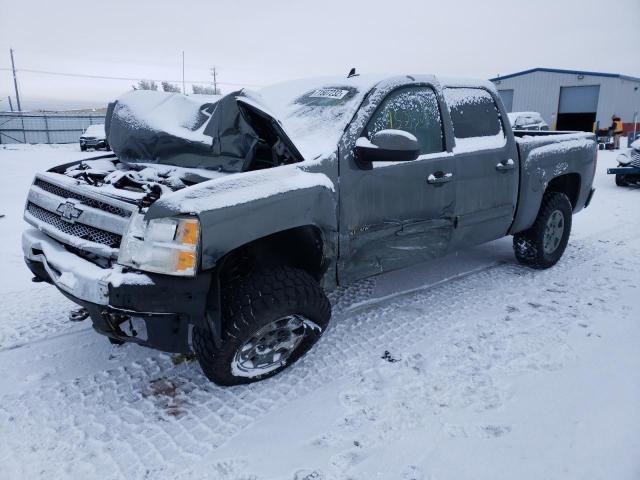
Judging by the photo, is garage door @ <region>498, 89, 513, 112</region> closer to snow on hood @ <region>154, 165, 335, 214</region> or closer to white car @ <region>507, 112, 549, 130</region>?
white car @ <region>507, 112, 549, 130</region>

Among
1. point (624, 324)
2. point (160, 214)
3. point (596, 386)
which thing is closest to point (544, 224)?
point (624, 324)

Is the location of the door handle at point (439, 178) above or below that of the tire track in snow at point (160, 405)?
above

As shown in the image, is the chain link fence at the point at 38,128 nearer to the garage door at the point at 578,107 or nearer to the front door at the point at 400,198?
the front door at the point at 400,198

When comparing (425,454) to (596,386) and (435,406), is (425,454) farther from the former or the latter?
(596,386)

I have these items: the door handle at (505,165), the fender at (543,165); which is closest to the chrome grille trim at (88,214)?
the door handle at (505,165)

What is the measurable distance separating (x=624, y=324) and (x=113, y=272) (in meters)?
3.53

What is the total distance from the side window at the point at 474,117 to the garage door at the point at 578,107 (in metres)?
28.4

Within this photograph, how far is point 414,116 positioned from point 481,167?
776 mm

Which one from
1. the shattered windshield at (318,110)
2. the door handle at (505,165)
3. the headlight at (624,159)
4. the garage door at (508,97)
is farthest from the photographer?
the garage door at (508,97)

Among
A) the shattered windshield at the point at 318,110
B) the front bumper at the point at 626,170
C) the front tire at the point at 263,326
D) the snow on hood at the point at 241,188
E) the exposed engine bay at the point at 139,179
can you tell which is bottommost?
the front bumper at the point at 626,170

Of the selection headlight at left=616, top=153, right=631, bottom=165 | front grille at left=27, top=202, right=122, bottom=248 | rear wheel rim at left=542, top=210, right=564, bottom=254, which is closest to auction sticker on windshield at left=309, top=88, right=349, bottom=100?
front grille at left=27, top=202, right=122, bottom=248

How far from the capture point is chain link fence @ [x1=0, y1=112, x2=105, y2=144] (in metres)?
27.6

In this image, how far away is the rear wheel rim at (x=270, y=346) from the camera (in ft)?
8.56

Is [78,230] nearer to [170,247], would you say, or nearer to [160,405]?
[170,247]
